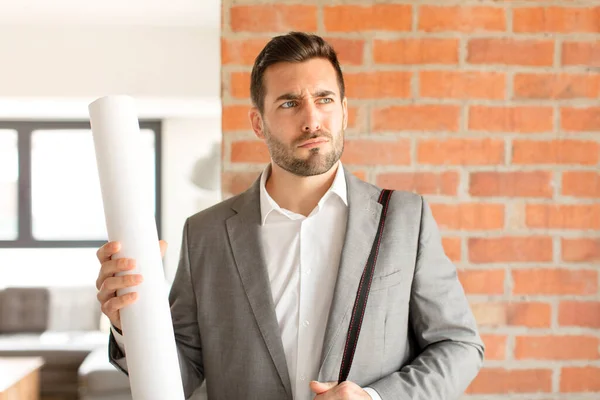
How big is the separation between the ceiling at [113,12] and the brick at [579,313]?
383 cm

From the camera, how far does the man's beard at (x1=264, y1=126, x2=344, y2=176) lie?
133cm

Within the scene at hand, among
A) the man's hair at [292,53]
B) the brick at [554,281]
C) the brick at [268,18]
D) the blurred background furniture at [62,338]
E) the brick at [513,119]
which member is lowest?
the blurred background furniture at [62,338]

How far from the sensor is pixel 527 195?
1.68 metres

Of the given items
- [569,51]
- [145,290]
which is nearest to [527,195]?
[569,51]

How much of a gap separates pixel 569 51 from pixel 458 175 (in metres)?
0.48

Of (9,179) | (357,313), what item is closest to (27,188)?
(9,179)

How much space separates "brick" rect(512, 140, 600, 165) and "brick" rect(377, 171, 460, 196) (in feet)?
0.63

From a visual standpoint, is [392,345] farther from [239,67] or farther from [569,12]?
[569,12]

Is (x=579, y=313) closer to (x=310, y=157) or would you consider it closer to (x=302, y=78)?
(x=310, y=157)

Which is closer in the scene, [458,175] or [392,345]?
[392,345]

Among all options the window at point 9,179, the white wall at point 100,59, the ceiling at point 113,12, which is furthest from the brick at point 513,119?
the window at point 9,179

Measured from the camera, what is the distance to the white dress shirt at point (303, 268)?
4.33 feet

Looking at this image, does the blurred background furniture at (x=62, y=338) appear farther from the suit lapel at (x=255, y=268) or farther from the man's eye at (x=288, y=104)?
the man's eye at (x=288, y=104)

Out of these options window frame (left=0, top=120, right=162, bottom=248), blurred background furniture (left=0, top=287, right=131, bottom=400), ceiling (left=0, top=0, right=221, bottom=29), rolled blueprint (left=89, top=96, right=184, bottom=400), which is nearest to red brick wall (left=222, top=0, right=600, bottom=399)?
rolled blueprint (left=89, top=96, right=184, bottom=400)
